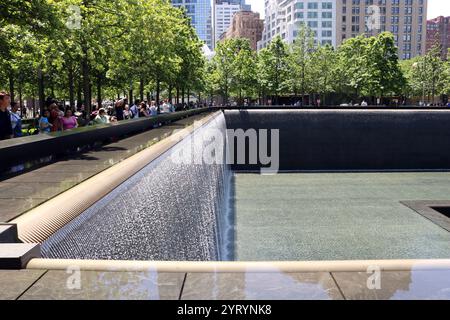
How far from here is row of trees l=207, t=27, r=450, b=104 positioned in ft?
→ 177

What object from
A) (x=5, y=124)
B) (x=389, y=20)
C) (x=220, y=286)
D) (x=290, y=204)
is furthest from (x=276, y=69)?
(x=389, y=20)

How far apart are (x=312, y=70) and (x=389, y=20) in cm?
6975

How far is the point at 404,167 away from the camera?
21.7 m

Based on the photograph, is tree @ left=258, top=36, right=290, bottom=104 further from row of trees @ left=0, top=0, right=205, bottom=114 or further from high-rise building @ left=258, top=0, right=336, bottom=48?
high-rise building @ left=258, top=0, right=336, bottom=48

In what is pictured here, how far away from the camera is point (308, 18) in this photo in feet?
351

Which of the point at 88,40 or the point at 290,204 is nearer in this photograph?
the point at 290,204

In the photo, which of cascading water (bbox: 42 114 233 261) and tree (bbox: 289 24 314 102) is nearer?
cascading water (bbox: 42 114 233 261)

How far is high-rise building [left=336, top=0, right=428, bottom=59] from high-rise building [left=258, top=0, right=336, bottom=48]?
267cm

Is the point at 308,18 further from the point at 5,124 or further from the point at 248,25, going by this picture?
the point at 5,124

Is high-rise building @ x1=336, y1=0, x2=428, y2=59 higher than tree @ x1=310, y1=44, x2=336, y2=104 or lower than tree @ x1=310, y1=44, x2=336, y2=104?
higher

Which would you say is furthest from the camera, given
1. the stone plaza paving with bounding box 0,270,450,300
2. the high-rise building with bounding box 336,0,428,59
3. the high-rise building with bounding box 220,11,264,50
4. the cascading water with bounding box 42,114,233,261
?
the high-rise building with bounding box 220,11,264,50

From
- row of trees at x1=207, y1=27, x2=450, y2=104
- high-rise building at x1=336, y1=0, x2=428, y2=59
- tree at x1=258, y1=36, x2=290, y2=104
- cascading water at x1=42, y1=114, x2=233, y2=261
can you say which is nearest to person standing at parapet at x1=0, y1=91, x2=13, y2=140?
cascading water at x1=42, y1=114, x2=233, y2=261
